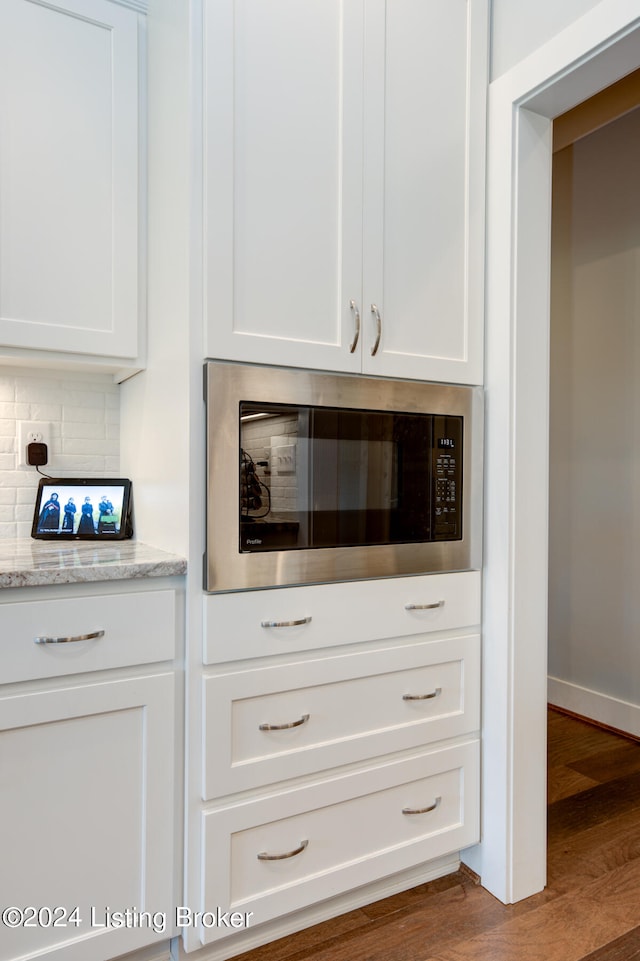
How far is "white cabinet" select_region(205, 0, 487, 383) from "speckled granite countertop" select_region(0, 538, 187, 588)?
0.49 metres

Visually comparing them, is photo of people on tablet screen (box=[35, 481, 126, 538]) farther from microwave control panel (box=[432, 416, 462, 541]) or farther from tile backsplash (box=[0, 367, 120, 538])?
microwave control panel (box=[432, 416, 462, 541])

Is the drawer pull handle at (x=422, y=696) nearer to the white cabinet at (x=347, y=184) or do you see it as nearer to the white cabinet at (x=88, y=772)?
the white cabinet at (x=88, y=772)

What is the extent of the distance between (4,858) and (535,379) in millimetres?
1654

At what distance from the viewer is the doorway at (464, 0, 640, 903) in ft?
5.52

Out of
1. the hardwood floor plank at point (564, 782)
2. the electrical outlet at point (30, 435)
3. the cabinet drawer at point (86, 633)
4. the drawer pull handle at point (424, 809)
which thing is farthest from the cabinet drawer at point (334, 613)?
the hardwood floor plank at point (564, 782)

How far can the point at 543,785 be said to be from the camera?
1756 mm

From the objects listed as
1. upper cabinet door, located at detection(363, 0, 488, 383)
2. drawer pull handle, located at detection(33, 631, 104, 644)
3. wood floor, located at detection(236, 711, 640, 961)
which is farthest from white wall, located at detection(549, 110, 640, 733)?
drawer pull handle, located at detection(33, 631, 104, 644)

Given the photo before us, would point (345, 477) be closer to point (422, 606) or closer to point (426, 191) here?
point (422, 606)

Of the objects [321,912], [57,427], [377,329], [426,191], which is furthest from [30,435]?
[321,912]

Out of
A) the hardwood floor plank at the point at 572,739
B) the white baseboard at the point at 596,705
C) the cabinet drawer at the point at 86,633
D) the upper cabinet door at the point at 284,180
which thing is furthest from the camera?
the white baseboard at the point at 596,705

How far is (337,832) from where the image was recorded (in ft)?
5.16

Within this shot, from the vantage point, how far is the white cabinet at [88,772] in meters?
1.26

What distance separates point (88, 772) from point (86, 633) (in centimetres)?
30

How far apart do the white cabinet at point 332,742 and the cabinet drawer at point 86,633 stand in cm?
12
